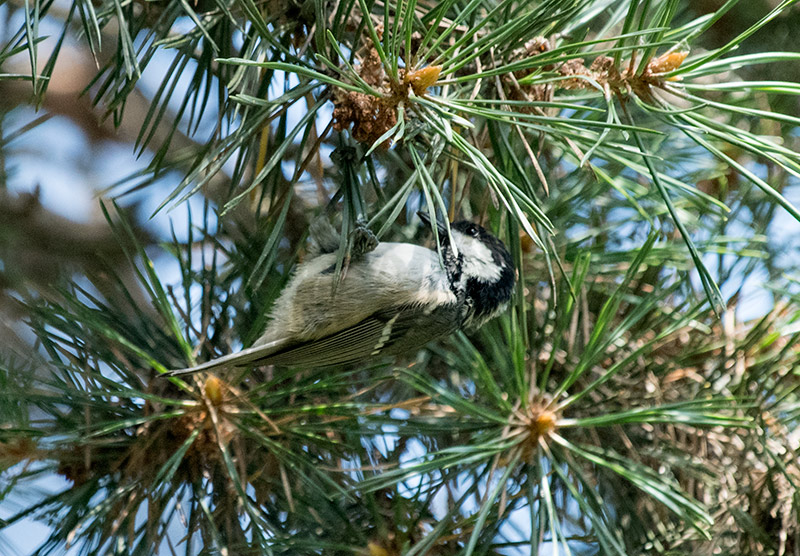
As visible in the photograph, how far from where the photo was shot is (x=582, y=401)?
58.9 inches

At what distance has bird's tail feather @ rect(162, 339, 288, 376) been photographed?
1.10 metres

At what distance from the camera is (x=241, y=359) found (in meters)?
1.18

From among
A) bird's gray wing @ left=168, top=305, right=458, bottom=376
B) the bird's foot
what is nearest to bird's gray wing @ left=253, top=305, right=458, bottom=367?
bird's gray wing @ left=168, top=305, right=458, bottom=376

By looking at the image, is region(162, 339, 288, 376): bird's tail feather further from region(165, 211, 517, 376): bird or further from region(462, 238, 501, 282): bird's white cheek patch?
region(462, 238, 501, 282): bird's white cheek patch

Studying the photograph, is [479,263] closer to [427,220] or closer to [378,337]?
[427,220]

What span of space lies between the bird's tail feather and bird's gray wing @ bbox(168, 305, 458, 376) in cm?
6

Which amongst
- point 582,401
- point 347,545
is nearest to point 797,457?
point 582,401

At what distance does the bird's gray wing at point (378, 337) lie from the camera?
4.40 ft

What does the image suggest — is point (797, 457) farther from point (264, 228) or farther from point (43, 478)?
point (43, 478)

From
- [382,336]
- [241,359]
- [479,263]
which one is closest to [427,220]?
[479,263]

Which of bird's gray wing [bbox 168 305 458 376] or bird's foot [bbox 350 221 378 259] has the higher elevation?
bird's foot [bbox 350 221 378 259]

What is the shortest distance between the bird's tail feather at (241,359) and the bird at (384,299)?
8 cm

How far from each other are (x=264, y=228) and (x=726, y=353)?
906mm

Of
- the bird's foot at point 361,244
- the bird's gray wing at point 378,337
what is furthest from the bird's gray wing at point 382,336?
the bird's foot at point 361,244
